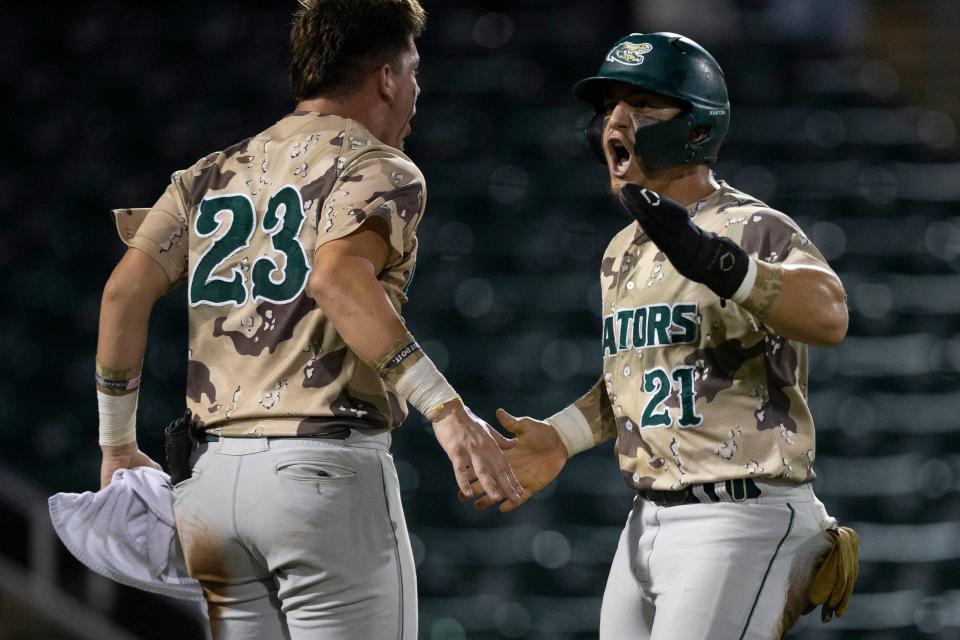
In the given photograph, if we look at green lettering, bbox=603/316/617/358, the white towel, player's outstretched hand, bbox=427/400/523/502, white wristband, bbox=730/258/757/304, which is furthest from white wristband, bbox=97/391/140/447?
white wristband, bbox=730/258/757/304

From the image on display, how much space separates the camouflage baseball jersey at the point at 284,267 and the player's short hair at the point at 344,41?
6 cm

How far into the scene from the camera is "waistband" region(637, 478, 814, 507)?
1.84 metres

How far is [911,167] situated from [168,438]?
4.03 m

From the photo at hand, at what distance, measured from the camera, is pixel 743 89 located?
523 cm

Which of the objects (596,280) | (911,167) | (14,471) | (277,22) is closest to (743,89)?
(911,167)

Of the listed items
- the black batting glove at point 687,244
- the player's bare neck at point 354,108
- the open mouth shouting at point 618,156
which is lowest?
the black batting glove at point 687,244

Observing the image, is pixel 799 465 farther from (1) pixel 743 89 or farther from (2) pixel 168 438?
(1) pixel 743 89

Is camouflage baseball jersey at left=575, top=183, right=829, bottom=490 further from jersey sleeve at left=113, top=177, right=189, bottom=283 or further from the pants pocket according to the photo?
jersey sleeve at left=113, top=177, right=189, bottom=283

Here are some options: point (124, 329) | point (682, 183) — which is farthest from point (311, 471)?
point (682, 183)

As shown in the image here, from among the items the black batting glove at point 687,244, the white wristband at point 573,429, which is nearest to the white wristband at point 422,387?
the black batting glove at point 687,244

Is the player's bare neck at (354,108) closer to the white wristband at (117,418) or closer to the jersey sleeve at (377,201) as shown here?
the jersey sleeve at (377,201)

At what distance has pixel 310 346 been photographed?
5.86 ft

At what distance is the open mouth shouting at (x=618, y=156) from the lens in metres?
2.01

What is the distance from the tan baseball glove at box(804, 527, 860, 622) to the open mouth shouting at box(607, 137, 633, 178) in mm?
657
